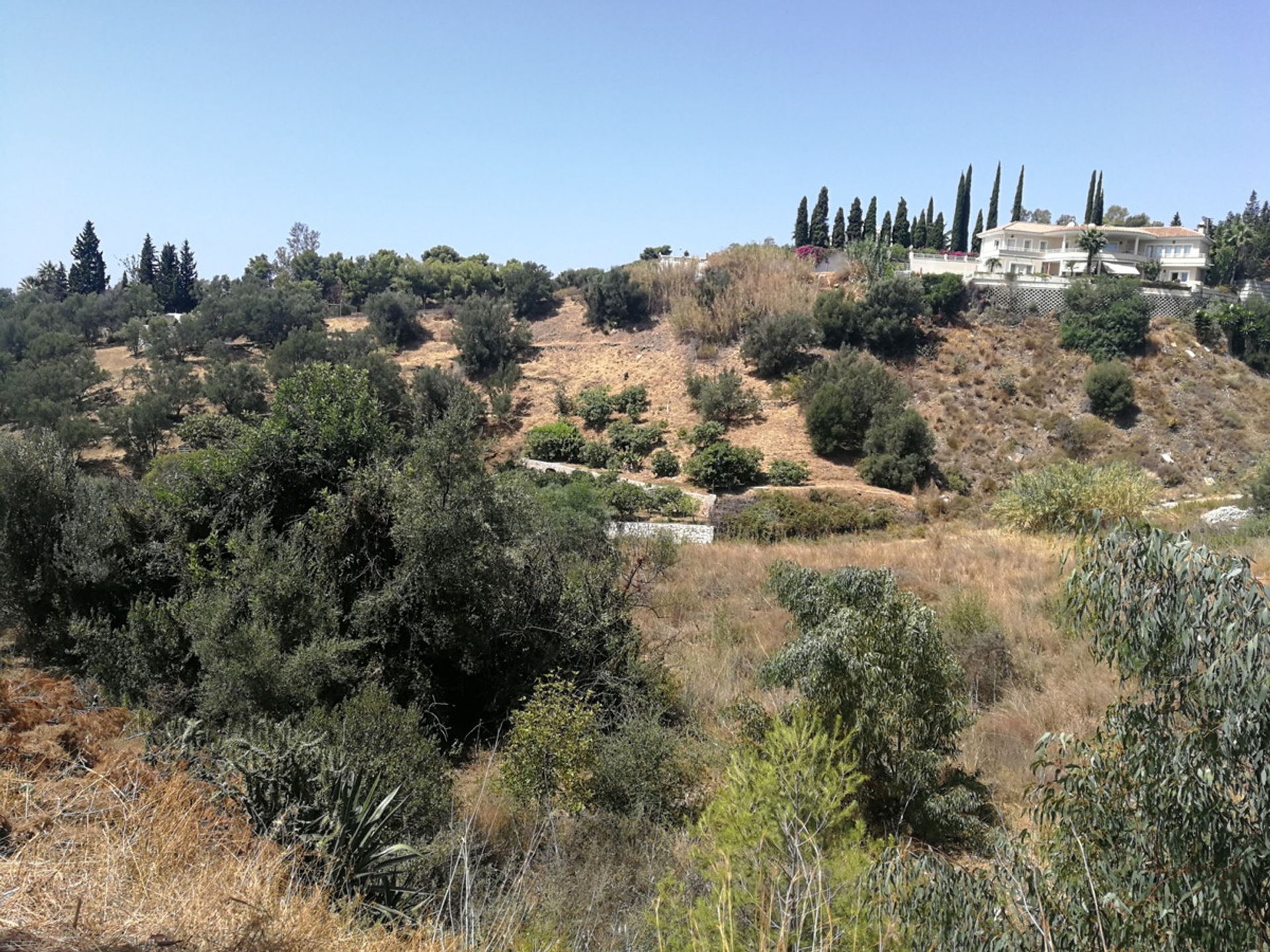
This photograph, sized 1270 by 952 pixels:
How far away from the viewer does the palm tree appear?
40.6 metres

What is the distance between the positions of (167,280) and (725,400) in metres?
40.9

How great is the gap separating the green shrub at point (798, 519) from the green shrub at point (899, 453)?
3.93 metres

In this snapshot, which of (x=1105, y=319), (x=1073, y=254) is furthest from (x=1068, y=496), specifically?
(x=1073, y=254)

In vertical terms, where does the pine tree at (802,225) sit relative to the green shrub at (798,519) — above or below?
above

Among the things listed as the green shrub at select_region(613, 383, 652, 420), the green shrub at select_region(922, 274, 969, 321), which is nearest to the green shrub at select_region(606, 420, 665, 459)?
the green shrub at select_region(613, 383, 652, 420)

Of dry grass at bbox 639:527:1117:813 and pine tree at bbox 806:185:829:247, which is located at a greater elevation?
pine tree at bbox 806:185:829:247

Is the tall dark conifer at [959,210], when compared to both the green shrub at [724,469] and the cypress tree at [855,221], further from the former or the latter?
the green shrub at [724,469]

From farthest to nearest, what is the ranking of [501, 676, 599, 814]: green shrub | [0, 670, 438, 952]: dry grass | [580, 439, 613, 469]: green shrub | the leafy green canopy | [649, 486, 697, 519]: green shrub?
[580, 439, 613, 469]: green shrub → [649, 486, 697, 519]: green shrub → [501, 676, 599, 814]: green shrub → [0, 670, 438, 952]: dry grass → the leafy green canopy

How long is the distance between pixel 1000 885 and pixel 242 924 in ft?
10.1

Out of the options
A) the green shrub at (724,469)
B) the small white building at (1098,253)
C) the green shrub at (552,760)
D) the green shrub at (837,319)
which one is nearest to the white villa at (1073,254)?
the small white building at (1098,253)

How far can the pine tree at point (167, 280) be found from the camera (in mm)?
50750

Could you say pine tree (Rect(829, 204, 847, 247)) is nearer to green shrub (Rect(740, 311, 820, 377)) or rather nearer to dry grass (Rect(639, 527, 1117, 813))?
green shrub (Rect(740, 311, 820, 377))

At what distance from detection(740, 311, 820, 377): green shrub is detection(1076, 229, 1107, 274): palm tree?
16.7 metres

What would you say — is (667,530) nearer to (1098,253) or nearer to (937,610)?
(937,610)
